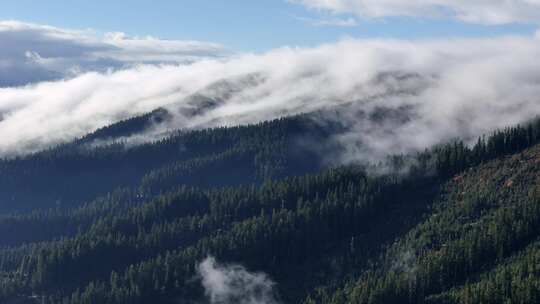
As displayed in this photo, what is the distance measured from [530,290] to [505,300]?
641 centimetres

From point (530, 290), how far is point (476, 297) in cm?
1316

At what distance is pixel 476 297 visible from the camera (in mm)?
194625

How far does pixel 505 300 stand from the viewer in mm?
190625

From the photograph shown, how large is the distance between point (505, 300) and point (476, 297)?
7237 millimetres

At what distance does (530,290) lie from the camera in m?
189
